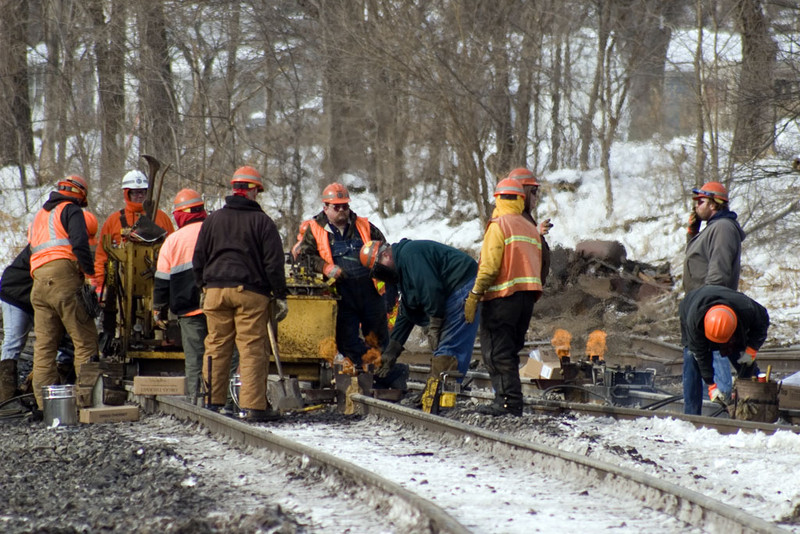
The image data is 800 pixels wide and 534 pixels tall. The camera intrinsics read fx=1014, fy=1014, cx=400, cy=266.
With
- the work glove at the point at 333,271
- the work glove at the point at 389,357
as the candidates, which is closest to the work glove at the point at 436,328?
the work glove at the point at 389,357

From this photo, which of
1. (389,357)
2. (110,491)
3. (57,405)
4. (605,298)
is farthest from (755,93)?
(110,491)

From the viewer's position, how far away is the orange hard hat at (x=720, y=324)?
709 centimetres

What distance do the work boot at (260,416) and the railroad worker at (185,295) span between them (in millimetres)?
842

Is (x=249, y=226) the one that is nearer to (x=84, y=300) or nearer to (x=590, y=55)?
(x=84, y=300)

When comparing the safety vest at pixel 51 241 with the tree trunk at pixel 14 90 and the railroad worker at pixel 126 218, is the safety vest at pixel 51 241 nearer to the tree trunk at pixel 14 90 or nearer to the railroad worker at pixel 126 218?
the railroad worker at pixel 126 218

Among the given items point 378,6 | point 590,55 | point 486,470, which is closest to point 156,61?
point 378,6

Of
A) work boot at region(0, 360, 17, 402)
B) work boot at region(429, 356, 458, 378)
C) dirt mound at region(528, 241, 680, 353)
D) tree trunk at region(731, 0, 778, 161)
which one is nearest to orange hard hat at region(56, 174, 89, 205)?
work boot at region(0, 360, 17, 402)

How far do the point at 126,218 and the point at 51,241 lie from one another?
142 centimetres

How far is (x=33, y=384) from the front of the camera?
8.65 m

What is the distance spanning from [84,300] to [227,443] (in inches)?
103

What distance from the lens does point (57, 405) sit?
25.6 ft

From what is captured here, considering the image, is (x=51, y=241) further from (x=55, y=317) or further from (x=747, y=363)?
(x=747, y=363)

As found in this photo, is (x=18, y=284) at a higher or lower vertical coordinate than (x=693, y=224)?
lower

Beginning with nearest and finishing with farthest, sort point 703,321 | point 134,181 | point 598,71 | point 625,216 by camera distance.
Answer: point 703,321 < point 134,181 < point 625,216 < point 598,71
